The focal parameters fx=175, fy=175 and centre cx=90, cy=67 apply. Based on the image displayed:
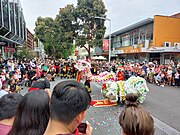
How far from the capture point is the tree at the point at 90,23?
24500mm

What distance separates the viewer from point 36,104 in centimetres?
152

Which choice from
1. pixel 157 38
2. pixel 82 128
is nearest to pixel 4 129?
pixel 82 128

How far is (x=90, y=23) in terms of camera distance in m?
25.3

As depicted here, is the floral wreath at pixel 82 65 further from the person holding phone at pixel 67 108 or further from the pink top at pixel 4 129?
the person holding phone at pixel 67 108

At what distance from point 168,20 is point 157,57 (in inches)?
197

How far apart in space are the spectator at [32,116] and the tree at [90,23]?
2352 centimetres

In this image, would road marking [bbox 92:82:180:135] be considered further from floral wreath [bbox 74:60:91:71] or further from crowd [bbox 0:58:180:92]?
floral wreath [bbox 74:60:91:71]

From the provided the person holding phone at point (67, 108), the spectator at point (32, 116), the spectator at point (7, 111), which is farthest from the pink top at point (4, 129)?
the person holding phone at point (67, 108)

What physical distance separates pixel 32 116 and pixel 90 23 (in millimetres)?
24805

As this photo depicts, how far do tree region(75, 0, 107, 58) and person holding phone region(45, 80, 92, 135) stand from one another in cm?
2364

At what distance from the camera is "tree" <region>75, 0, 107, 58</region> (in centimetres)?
2450

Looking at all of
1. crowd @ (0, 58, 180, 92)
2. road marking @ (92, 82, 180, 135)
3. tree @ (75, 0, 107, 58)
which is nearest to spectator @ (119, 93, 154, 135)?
road marking @ (92, 82, 180, 135)

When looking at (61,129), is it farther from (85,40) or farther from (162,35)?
(85,40)

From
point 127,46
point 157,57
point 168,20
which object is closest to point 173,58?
point 157,57
